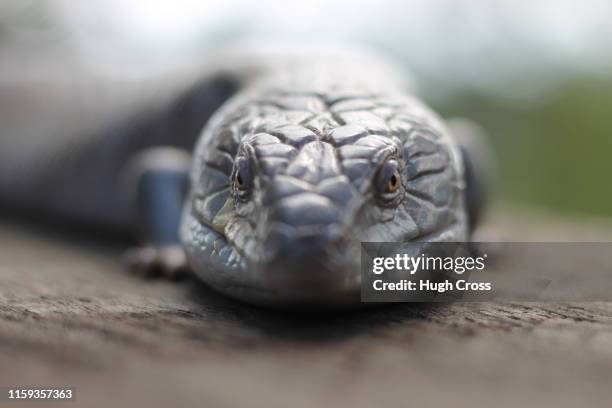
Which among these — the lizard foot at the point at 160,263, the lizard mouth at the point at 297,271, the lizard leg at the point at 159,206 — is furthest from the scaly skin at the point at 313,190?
the lizard leg at the point at 159,206

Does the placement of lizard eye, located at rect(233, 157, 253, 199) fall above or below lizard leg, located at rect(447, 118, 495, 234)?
below

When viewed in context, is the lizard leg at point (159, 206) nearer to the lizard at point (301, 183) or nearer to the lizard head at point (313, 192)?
the lizard at point (301, 183)

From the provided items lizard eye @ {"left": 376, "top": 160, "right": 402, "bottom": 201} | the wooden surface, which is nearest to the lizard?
lizard eye @ {"left": 376, "top": 160, "right": 402, "bottom": 201}

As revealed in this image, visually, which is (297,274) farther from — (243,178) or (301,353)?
(243,178)

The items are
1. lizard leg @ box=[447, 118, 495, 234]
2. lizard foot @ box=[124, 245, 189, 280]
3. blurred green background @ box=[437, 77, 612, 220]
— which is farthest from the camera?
blurred green background @ box=[437, 77, 612, 220]

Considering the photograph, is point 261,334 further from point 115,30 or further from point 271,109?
point 115,30

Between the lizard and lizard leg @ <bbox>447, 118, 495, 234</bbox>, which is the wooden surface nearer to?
the lizard

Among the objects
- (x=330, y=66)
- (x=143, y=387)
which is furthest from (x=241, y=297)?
(x=330, y=66)
